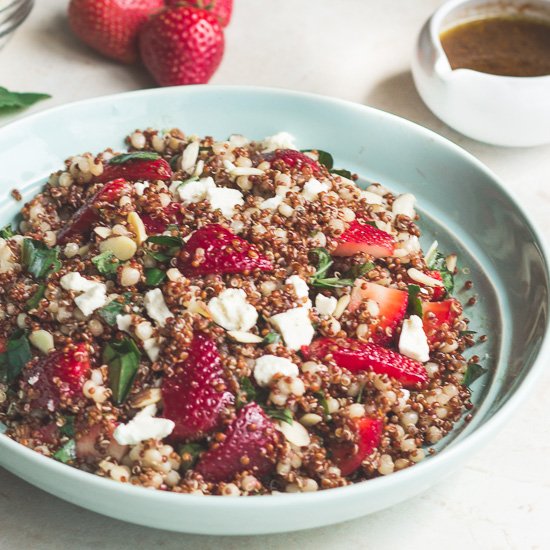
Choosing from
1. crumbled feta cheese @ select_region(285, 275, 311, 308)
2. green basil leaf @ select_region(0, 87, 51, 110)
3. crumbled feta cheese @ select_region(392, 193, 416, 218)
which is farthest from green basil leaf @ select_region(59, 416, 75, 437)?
green basil leaf @ select_region(0, 87, 51, 110)

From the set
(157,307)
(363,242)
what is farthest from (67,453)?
(363,242)

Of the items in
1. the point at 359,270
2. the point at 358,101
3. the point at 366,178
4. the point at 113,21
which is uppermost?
the point at 113,21

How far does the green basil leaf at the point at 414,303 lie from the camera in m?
1.57

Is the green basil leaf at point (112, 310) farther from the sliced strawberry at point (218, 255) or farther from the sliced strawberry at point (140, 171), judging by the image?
the sliced strawberry at point (140, 171)

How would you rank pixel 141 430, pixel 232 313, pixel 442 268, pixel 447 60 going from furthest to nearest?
pixel 447 60, pixel 442 268, pixel 232 313, pixel 141 430

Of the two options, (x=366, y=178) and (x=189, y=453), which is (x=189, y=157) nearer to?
(x=366, y=178)

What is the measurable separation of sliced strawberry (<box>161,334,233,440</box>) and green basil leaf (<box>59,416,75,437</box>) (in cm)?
15

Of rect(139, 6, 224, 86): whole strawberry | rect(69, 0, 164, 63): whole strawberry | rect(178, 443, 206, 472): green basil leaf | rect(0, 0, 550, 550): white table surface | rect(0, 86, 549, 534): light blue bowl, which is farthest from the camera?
rect(69, 0, 164, 63): whole strawberry

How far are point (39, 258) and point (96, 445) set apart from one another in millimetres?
414

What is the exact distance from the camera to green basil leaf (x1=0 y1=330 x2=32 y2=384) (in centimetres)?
147

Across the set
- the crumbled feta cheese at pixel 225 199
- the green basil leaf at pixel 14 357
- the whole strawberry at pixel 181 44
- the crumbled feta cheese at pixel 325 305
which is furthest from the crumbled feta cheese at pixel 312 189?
the whole strawberry at pixel 181 44

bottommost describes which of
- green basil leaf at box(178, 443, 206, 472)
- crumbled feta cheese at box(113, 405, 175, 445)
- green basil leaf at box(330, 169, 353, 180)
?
green basil leaf at box(330, 169, 353, 180)

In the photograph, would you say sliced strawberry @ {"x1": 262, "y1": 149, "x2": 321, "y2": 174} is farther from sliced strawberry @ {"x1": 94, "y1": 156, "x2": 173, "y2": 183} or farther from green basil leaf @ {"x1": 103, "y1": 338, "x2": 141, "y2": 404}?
green basil leaf @ {"x1": 103, "y1": 338, "x2": 141, "y2": 404}

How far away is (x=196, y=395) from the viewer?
4.46ft
